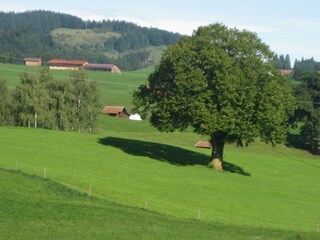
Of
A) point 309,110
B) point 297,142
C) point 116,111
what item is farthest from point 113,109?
point 309,110

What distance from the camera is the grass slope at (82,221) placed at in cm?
2834

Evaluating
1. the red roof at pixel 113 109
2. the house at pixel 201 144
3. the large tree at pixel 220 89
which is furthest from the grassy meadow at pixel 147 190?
the red roof at pixel 113 109

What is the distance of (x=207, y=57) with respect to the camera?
60.9 metres

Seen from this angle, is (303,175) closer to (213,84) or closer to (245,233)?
(213,84)

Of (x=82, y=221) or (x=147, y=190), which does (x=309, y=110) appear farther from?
(x=82, y=221)

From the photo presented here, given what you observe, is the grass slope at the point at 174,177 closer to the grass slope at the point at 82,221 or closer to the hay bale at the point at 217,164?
the hay bale at the point at 217,164

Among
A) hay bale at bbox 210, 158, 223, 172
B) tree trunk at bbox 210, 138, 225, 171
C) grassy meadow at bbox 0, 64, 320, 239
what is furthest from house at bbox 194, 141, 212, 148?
hay bale at bbox 210, 158, 223, 172

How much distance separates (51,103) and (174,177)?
55045 mm

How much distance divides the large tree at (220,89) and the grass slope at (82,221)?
72.2 ft

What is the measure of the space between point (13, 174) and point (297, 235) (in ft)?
68.3

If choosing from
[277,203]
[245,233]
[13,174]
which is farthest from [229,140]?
[245,233]

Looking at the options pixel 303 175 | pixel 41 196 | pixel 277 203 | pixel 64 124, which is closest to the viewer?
pixel 41 196

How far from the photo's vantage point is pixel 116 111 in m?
152

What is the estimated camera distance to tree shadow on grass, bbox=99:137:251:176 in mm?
65375
